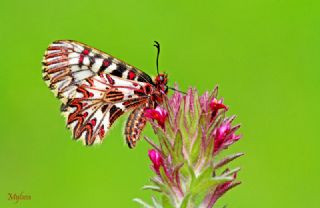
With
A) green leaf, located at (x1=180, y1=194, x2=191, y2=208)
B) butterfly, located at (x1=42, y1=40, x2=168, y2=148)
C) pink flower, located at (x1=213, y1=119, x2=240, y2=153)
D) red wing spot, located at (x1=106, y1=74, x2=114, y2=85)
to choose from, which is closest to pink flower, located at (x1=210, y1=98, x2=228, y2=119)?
pink flower, located at (x1=213, y1=119, x2=240, y2=153)

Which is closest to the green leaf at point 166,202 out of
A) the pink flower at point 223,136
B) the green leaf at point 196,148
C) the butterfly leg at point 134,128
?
the green leaf at point 196,148

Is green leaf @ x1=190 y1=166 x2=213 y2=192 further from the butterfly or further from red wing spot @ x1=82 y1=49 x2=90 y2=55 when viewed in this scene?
red wing spot @ x1=82 y1=49 x2=90 y2=55

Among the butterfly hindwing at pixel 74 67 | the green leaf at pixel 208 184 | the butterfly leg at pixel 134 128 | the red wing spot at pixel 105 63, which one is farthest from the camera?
the red wing spot at pixel 105 63

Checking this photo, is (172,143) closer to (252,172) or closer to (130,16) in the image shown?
(252,172)

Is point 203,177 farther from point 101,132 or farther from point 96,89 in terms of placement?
point 96,89

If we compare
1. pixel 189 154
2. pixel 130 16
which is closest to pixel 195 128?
pixel 189 154

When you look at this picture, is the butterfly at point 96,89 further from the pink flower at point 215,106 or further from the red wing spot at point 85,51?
the pink flower at point 215,106

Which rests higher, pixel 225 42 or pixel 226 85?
pixel 225 42
